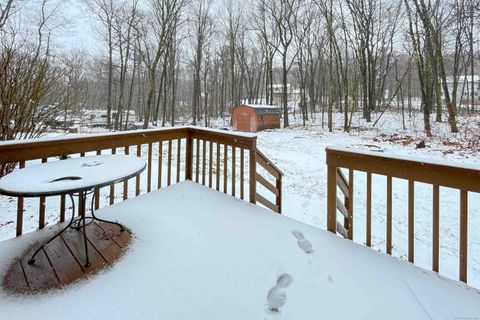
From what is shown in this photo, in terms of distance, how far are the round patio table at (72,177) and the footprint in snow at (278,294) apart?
1.27 m

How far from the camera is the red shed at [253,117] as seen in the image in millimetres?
17328

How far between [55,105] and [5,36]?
52.0 inches

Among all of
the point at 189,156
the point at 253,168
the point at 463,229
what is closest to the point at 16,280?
the point at 253,168

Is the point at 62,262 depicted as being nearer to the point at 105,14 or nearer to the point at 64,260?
the point at 64,260

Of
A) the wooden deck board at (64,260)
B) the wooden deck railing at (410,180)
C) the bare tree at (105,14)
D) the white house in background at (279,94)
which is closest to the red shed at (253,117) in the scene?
the bare tree at (105,14)

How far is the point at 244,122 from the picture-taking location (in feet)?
58.2

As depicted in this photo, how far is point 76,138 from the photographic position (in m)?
2.67

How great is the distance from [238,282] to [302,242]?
0.80m

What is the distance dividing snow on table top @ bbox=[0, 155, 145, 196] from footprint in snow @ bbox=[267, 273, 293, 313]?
1275mm

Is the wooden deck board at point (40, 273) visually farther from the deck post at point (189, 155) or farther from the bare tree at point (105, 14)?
the bare tree at point (105, 14)

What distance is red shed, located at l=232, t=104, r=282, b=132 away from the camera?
17328 millimetres

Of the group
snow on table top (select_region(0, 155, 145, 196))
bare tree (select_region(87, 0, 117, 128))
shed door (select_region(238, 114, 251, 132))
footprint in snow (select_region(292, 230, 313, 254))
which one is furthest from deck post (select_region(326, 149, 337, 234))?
bare tree (select_region(87, 0, 117, 128))

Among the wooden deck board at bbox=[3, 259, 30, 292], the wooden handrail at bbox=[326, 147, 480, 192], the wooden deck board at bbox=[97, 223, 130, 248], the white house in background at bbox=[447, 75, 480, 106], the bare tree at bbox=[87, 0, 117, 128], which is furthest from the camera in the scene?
the white house in background at bbox=[447, 75, 480, 106]

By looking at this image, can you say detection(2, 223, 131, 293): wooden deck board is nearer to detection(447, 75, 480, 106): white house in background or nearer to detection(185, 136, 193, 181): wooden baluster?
detection(185, 136, 193, 181): wooden baluster
